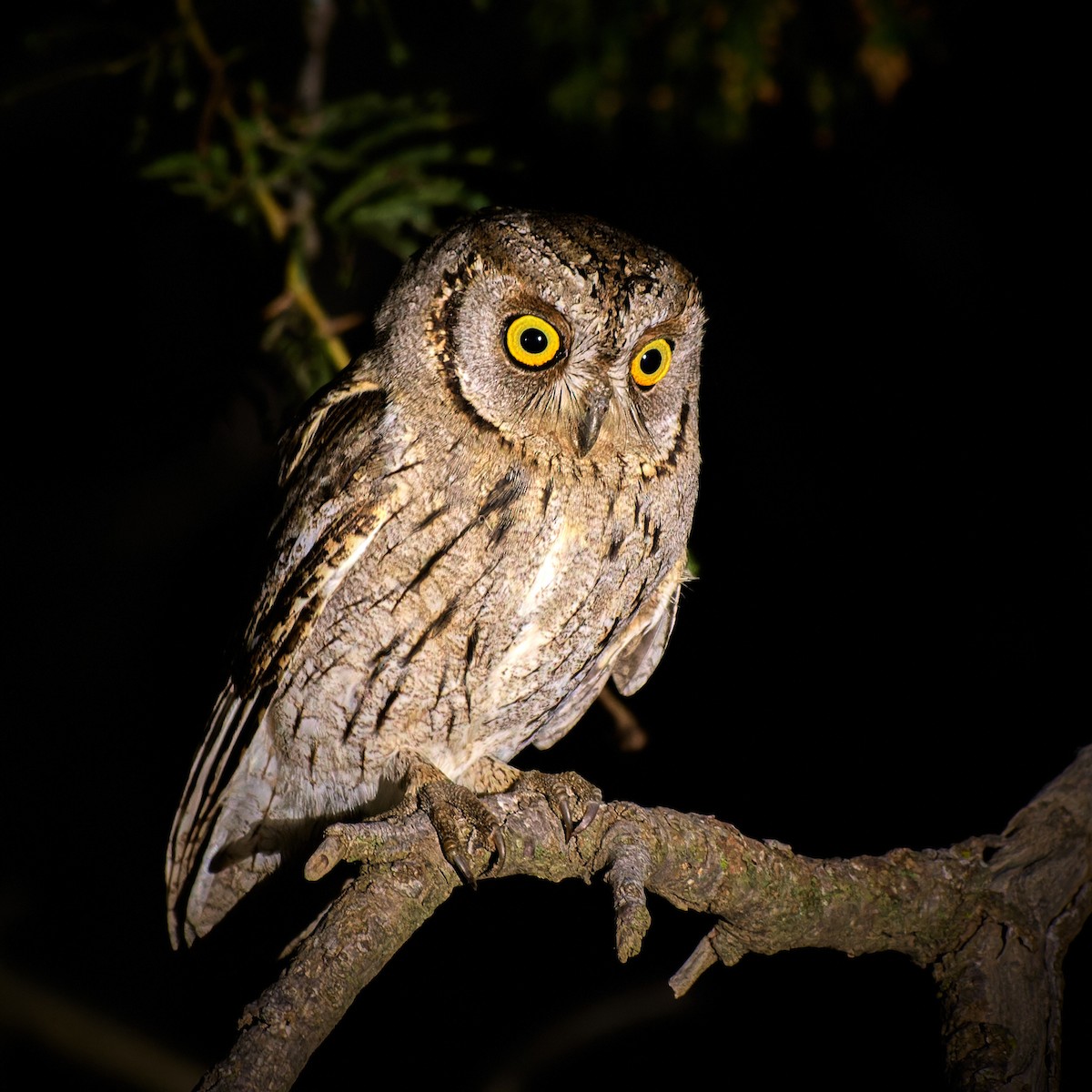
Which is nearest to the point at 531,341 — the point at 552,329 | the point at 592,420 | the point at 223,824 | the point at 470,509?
the point at 552,329

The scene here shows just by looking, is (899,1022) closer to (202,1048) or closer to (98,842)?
(202,1048)

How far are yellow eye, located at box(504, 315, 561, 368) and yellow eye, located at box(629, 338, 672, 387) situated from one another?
0.51ft

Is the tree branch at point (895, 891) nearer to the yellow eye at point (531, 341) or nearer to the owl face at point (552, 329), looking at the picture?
the owl face at point (552, 329)

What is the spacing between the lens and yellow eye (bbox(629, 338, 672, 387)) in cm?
174

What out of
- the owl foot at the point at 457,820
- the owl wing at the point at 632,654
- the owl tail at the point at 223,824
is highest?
the owl wing at the point at 632,654

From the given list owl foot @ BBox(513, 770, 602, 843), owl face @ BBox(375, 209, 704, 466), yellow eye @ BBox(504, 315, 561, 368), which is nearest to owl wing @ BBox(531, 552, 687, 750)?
owl foot @ BBox(513, 770, 602, 843)

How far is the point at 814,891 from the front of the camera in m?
1.61

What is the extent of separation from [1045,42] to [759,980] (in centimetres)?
292

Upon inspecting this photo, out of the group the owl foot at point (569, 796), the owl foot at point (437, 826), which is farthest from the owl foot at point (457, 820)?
the owl foot at point (569, 796)

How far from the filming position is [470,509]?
166 cm

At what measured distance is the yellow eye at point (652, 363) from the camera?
1.74 m

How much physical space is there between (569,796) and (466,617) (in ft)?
1.26

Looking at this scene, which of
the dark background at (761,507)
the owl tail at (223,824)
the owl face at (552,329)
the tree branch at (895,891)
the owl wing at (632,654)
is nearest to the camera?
the tree branch at (895,891)

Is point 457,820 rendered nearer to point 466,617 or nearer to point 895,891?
point 466,617
